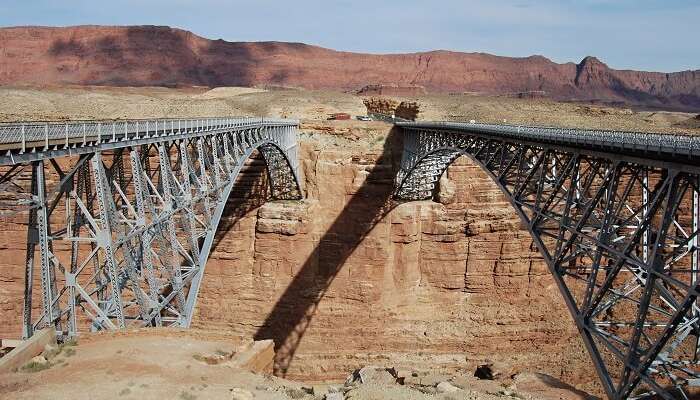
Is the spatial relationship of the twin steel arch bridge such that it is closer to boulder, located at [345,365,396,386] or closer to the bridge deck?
the bridge deck

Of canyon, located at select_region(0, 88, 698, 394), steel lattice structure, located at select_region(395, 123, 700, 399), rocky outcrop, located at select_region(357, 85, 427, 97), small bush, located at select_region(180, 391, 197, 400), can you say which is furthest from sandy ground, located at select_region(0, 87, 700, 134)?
small bush, located at select_region(180, 391, 197, 400)

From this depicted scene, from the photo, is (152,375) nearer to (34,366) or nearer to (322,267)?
(34,366)

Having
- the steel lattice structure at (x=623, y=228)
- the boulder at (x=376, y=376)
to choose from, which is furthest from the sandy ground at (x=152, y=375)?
the boulder at (x=376, y=376)

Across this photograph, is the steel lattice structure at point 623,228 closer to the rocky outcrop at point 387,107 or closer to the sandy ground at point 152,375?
the sandy ground at point 152,375

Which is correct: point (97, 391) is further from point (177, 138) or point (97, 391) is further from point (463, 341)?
point (463, 341)

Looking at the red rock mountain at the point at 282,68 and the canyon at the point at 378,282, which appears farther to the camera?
the red rock mountain at the point at 282,68

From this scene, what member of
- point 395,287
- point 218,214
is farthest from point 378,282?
point 218,214

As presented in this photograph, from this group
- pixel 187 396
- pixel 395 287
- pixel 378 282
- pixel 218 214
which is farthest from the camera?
pixel 395 287
